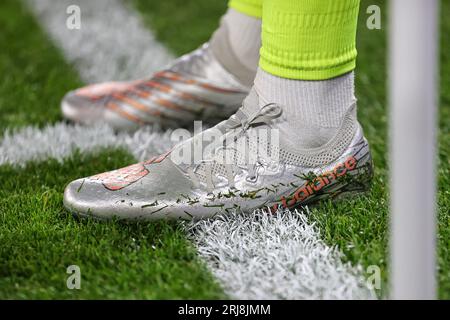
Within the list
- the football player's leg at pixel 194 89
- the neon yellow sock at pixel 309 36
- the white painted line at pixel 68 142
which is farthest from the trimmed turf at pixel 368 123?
the white painted line at pixel 68 142

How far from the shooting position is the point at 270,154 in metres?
1.42

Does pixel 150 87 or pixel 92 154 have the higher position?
pixel 150 87

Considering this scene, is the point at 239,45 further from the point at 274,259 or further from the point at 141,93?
Answer: the point at 274,259

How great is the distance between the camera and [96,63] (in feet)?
8.61

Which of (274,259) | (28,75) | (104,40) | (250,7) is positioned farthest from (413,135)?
(104,40)

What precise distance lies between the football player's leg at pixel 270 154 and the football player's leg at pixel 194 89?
17.0 inches

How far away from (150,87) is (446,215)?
2.89ft

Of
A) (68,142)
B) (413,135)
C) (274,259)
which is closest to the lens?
(413,135)

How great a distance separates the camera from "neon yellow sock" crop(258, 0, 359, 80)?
52.8 inches

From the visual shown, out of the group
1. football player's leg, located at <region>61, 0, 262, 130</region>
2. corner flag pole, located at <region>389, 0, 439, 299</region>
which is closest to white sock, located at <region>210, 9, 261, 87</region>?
football player's leg, located at <region>61, 0, 262, 130</region>

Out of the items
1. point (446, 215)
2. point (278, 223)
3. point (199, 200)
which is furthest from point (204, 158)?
point (446, 215)

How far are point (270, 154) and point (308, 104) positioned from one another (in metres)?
0.12

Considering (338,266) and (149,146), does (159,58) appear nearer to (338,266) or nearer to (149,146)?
(149,146)
